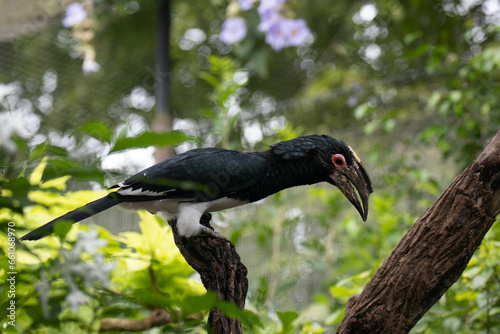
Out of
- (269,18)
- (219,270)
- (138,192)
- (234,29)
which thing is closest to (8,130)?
(219,270)

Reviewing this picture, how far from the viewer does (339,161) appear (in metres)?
1.46

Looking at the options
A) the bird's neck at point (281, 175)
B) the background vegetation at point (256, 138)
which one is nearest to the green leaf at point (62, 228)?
the background vegetation at point (256, 138)

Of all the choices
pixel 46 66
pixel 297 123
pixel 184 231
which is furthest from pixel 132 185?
pixel 46 66

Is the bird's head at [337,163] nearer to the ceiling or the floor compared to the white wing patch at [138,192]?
nearer to the ceiling

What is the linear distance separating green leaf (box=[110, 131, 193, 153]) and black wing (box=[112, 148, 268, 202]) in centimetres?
86

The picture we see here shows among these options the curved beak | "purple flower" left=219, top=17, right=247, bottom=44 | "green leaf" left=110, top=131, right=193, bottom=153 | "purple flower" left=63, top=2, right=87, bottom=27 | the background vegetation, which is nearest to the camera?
"green leaf" left=110, top=131, right=193, bottom=153

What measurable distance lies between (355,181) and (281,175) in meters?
0.21

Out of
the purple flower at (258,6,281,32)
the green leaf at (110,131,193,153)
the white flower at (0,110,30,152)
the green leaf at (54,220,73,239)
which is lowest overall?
the green leaf at (54,220,73,239)

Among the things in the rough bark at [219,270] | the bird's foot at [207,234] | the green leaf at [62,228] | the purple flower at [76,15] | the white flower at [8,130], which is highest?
the purple flower at [76,15]

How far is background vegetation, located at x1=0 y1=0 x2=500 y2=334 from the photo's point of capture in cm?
61

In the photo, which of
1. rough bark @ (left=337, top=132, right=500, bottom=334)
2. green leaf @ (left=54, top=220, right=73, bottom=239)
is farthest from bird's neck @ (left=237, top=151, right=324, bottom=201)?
green leaf @ (left=54, top=220, right=73, bottom=239)

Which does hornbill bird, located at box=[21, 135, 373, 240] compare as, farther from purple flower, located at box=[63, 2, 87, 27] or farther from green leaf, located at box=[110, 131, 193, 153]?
purple flower, located at box=[63, 2, 87, 27]

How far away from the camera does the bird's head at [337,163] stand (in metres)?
1.46

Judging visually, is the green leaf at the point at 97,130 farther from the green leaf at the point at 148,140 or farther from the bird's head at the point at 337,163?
the bird's head at the point at 337,163
